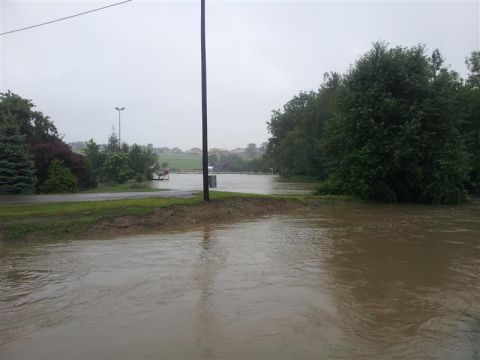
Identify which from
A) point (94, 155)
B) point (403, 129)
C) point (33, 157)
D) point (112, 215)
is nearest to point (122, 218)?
point (112, 215)

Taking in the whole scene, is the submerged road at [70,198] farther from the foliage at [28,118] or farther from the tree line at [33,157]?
the foliage at [28,118]

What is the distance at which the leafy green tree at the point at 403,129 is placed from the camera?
77.2 feet

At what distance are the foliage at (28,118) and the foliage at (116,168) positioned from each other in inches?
394

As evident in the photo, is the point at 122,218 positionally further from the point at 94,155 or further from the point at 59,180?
the point at 94,155

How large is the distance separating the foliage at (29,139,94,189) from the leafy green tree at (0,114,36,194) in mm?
1808

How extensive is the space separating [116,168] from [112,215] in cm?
3209

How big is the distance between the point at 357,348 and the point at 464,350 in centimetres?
129

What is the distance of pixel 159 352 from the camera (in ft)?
16.9

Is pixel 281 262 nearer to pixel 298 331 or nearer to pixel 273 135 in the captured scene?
pixel 298 331

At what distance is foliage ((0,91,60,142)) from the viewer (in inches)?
1292

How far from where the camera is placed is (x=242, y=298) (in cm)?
728

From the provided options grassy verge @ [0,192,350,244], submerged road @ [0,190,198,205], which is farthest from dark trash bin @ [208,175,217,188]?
grassy verge @ [0,192,350,244]

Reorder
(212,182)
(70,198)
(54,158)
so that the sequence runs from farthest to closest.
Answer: (54,158)
(212,182)
(70,198)

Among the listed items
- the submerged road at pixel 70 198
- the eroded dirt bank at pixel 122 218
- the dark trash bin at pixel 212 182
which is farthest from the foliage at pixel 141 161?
the eroded dirt bank at pixel 122 218
